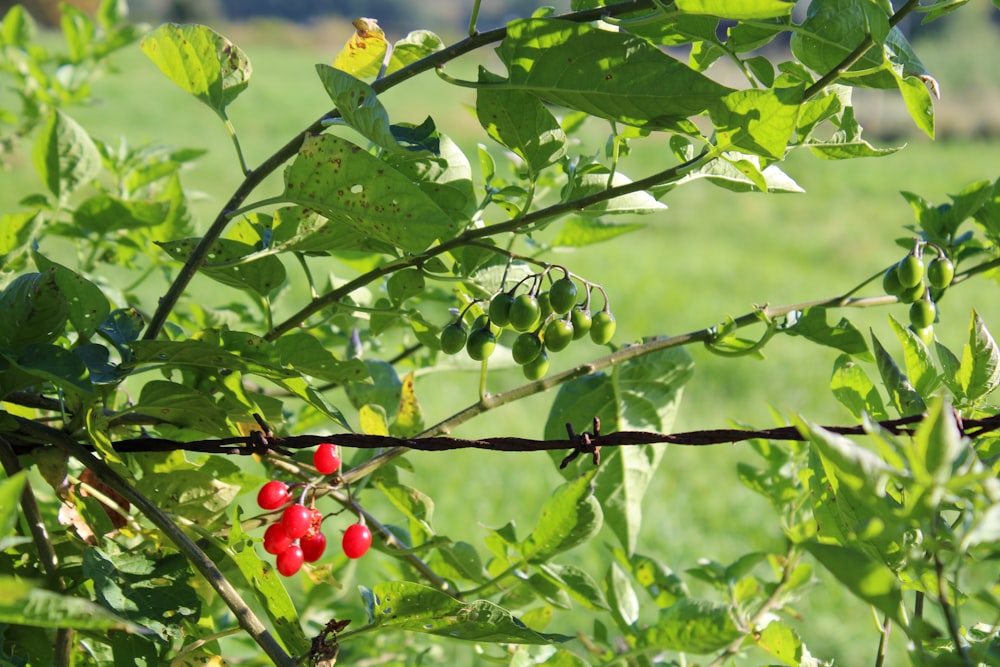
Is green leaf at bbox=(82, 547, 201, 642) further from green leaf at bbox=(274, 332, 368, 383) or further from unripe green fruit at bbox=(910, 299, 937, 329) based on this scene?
unripe green fruit at bbox=(910, 299, 937, 329)

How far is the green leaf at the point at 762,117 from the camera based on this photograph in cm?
72

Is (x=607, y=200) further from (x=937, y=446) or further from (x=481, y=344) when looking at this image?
(x=937, y=446)

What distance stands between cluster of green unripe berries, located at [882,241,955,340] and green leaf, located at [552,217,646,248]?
32cm

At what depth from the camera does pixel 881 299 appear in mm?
1075

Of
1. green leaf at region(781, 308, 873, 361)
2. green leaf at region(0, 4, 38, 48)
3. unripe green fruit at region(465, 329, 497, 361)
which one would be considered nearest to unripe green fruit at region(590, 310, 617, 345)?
unripe green fruit at region(465, 329, 497, 361)

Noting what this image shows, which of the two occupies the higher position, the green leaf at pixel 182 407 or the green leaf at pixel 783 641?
the green leaf at pixel 182 407

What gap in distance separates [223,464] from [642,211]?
505 mm

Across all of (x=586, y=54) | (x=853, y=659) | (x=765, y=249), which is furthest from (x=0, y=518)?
(x=765, y=249)

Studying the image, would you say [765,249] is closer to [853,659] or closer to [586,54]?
[853,659]

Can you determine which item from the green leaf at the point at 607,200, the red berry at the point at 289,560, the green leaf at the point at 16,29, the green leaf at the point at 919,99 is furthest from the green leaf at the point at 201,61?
the green leaf at the point at 16,29

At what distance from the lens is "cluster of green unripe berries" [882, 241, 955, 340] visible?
3.28 ft

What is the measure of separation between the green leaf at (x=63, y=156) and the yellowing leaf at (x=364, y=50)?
1.81ft

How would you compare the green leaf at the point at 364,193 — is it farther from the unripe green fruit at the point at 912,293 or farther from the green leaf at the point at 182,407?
the unripe green fruit at the point at 912,293

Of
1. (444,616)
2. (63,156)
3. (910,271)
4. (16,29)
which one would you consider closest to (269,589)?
(444,616)
